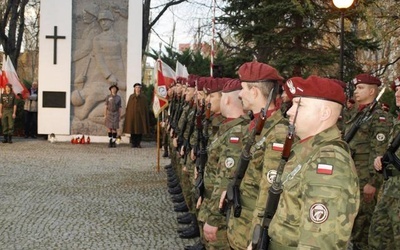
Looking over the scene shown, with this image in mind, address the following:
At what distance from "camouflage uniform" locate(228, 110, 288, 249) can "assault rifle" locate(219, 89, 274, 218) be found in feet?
0.09

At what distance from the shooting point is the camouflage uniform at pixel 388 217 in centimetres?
532

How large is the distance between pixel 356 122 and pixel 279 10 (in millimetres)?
10271

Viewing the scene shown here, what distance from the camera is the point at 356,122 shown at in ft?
20.9

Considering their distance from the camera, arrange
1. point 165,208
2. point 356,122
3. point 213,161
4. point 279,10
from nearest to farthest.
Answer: point 213,161, point 356,122, point 165,208, point 279,10

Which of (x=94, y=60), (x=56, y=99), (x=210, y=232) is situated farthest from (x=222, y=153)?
(x=56, y=99)

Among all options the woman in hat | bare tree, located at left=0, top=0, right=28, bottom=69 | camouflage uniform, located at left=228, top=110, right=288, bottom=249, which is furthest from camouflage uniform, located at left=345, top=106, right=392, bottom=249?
bare tree, located at left=0, top=0, right=28, bottom=69

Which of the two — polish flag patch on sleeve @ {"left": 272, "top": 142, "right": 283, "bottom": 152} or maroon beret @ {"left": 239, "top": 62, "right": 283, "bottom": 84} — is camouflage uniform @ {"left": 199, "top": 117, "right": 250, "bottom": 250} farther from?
polish flag patch on sleeve @ {"left": 272, "top": 142, "right": 283, "bottom": 152}

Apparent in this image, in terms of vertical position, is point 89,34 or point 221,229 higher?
point 89,34

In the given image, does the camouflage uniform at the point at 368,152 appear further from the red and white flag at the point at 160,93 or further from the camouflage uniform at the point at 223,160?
the red and white flag at the point at 160,93

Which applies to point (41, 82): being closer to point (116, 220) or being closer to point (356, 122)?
point (116, 220)

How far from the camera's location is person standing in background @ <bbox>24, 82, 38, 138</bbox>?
2044 cm

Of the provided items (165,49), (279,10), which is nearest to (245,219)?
(279,10)

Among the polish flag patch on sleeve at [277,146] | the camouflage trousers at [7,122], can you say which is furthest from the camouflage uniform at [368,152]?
the camouflage trousers at [7,122]

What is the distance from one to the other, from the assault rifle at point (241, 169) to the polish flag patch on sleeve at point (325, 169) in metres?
1.07
